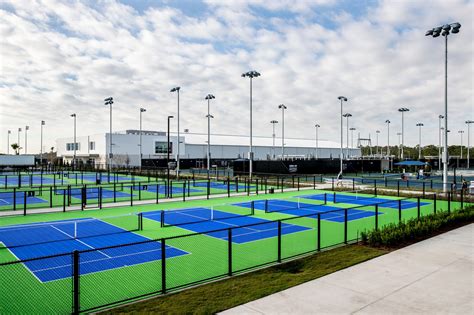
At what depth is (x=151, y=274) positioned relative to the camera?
1170 centimetres

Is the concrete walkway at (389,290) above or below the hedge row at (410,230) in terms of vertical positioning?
below

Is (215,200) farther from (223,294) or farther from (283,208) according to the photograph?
(223,294)

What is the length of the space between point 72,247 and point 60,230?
13.6ft

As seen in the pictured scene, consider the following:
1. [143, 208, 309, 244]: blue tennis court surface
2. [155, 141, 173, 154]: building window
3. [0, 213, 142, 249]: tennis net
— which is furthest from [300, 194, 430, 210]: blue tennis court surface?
[155, 141, 173, 154]: building window

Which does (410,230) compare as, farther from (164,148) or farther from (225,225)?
(164,148)

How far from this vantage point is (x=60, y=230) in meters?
19.2

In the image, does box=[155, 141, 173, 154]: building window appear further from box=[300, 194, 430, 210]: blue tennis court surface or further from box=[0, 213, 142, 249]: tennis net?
box=[0, 213, 142, 249]: tennis net

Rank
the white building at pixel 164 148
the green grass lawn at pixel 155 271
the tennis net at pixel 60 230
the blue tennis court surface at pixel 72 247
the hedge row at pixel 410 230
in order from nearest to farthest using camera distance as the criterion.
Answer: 1. the green grass lawn at pixel 155 271
2. the blue tennis court surface at pixel 72 247
3. the hedge row at pixel 410 230
4. the tennis net at pixel 60 230
5. the white building at pixel 164 148

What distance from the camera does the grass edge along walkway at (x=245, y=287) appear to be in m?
8.75

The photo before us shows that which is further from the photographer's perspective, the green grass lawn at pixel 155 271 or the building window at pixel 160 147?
the building window at pixel 160 147

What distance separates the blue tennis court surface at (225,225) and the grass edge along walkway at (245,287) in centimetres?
269

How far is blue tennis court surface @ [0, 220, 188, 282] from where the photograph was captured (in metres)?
12.7

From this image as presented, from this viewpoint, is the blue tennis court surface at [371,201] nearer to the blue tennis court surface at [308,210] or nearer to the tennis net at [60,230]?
the blue tennis court surface at [308,210]

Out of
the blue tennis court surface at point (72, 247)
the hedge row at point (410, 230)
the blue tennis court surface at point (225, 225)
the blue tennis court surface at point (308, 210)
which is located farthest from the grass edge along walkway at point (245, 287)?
the blue tennis court surface at point (308, 210)
